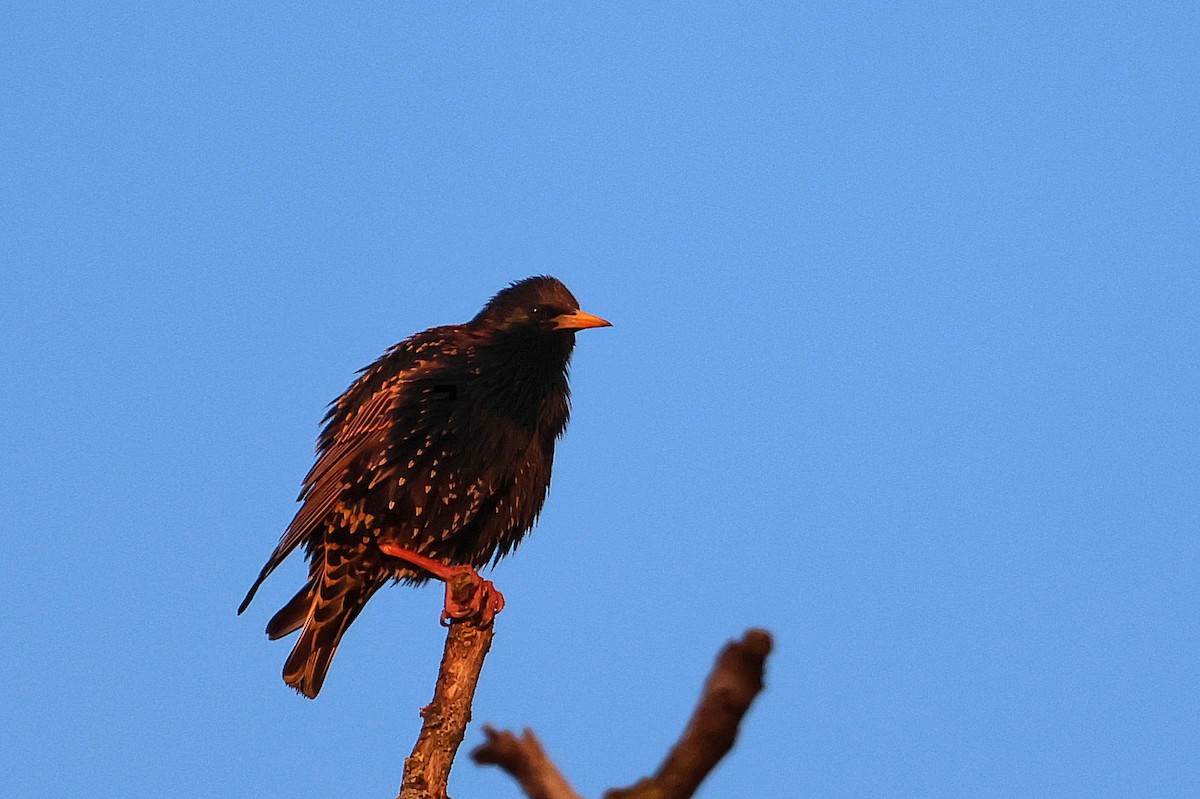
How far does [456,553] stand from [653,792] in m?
5.46

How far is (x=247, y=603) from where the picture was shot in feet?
20.3

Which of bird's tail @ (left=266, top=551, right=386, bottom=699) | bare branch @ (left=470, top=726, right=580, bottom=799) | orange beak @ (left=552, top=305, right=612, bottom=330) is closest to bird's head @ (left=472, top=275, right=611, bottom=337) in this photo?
orange beak @ (left=552, top=305, right=612, bottom=330)

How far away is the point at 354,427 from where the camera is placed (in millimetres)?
6910

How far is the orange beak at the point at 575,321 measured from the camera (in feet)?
23.1

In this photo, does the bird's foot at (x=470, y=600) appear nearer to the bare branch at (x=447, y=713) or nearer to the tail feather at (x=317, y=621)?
the bare branch at (x=447, y=713)

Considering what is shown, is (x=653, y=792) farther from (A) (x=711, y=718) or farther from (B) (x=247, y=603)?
(B) (x=247, y=603)

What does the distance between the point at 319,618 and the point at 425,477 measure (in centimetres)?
83

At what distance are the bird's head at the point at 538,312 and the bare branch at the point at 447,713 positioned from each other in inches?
83.1

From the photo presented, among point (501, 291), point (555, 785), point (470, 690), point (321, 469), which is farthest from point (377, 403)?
point (555, 785)

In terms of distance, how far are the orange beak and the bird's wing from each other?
60 centimetres

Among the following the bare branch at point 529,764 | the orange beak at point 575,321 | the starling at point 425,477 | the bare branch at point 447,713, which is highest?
the orange beak at point 575,321

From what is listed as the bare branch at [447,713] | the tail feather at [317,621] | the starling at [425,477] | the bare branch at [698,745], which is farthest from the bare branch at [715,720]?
the tail feather at [317,621]

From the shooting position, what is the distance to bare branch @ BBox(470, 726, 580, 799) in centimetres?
158

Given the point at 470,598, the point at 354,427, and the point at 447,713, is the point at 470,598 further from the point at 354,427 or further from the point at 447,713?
the point at 354,427
